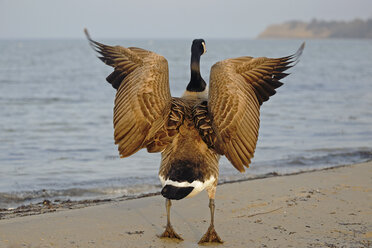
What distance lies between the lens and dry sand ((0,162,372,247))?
4.92 m

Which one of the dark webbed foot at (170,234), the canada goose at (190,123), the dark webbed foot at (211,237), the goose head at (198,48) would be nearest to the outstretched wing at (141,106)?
the canada goose at (190,123)

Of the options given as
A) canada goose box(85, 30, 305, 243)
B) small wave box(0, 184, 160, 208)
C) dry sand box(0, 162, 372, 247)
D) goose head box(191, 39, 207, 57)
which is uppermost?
goose head box(191, 39, 207, 57)

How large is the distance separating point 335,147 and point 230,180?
13.0 ft

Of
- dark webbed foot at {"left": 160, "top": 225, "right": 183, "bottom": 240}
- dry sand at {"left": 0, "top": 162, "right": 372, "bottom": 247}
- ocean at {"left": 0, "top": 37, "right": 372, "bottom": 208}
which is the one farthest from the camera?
ocean at {"left": 0, "top": 37, "right": 372, "bottom": 208}

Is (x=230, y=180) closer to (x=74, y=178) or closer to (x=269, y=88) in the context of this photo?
(x=74, y=178)

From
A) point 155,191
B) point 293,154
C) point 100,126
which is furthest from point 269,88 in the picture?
point 100,126

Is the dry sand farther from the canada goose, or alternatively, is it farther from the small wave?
the small wave

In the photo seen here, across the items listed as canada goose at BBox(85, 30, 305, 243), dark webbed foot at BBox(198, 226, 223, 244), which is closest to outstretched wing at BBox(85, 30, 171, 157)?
canada goose at BBox(85, 30, 305, 243)

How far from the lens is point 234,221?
18.3 ft

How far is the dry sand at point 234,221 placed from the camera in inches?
194

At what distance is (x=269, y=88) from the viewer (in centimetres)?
537

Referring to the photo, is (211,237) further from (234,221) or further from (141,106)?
(141,106)

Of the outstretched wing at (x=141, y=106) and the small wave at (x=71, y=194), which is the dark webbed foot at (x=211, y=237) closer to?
the outstretched wing at (x=141, y=106)

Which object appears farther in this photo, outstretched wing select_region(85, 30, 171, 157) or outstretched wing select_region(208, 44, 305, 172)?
outstretched wing select_region(85, 30, 171, 157)
